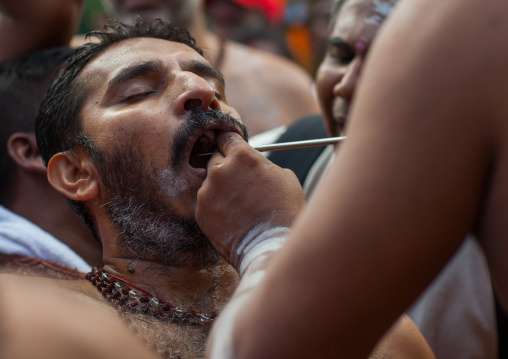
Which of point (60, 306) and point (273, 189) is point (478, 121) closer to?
point (273, 189)

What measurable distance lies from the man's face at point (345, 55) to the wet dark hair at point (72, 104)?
2.42 ft

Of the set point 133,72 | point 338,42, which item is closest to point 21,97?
point 133,72

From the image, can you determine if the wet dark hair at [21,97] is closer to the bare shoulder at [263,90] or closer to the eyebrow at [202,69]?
the eyebrow at [202,69]

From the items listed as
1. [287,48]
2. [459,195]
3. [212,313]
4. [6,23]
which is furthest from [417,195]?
[287,48]

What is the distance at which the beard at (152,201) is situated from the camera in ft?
6.55

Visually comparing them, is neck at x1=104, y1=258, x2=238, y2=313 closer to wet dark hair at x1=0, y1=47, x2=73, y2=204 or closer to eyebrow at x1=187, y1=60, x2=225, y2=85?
eyebrow at x1=187, y1=60, x2=225, y2=85

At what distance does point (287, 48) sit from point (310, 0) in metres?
1.53

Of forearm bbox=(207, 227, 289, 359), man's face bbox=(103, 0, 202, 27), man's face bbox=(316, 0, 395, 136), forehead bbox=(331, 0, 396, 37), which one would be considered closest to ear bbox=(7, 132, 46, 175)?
man's face bbox=(316, 0, 395, 136)

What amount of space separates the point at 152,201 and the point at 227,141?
35cm

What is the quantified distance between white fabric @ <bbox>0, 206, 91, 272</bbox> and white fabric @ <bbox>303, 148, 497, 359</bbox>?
1.42 metres

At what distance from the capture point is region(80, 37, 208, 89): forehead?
7.25 ft

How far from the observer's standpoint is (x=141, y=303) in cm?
201

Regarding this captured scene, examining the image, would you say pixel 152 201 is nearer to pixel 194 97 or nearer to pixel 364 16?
pixel 194 97

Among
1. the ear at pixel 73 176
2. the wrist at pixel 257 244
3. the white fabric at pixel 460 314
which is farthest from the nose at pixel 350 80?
the wrist at pixel 257 244
